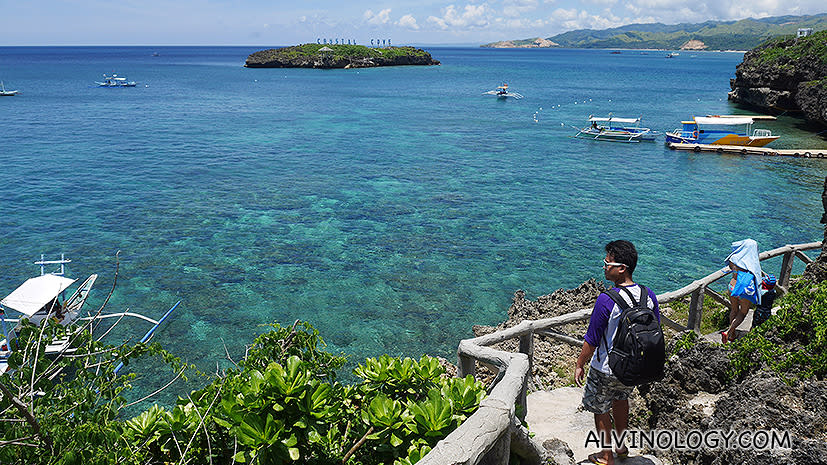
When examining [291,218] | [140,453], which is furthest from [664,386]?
[291,218]

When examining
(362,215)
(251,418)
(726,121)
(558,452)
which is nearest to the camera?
(251,418)

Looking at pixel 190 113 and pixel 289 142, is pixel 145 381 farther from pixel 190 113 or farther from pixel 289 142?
pixel 190 113

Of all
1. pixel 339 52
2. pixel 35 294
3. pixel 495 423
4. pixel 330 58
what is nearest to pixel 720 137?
pixel 35 294

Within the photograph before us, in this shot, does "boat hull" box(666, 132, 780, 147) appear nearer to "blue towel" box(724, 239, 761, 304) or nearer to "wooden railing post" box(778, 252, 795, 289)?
"wooden railing post" box(778, 252, 795, 289)

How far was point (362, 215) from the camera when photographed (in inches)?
984

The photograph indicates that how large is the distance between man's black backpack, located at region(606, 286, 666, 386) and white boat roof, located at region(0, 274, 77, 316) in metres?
13.4

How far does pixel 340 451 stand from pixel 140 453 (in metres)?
1.61

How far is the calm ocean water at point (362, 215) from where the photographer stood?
16.8m

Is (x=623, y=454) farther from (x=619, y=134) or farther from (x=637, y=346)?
(x=619, y=134)

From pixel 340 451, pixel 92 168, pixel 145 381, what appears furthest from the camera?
pixel 92 168

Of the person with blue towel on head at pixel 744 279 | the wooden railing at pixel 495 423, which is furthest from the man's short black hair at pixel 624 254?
the person with blue towel on head at pixel 744 279

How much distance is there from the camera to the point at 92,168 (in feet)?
111

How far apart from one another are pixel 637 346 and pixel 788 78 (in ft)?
225

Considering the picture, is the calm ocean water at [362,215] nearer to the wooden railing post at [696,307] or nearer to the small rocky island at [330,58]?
the wooden railing post at [696,307]
